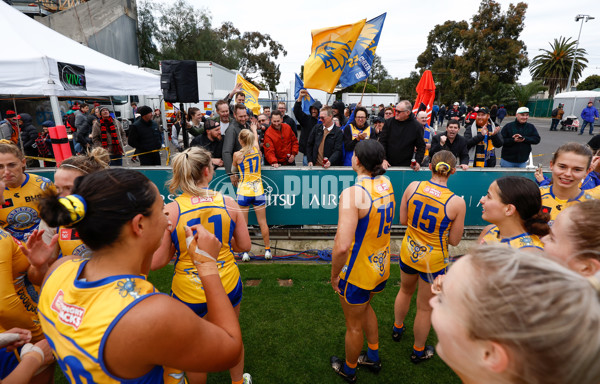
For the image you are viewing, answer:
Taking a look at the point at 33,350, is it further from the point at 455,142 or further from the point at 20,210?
the point at 455,142

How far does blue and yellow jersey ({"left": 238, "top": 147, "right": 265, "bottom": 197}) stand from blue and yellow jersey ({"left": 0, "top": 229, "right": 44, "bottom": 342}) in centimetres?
329

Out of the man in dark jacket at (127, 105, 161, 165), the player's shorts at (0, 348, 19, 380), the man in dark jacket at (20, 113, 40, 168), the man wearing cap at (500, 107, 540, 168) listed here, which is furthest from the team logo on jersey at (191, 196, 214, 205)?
the man in dark jacket at (20, 113, 40, 168)

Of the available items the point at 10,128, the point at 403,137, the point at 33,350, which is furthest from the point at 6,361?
the point at 10,128

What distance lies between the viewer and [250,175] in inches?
211

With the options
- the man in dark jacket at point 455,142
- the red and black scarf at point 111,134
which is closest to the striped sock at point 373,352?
the man in dark jacket at point 455,142

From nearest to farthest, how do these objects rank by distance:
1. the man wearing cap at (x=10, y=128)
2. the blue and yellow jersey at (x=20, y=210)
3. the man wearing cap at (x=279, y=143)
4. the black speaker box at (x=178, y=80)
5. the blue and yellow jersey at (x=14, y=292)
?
the blue and yellow jersey at (x=14, y=292) → the blue and yellow jersey at (x=20, y=210) → the black speaker box at (x=178, y=80) → the man wearing cap at (x=279, y=143) → the man wearing cap at (x=10, y=128)

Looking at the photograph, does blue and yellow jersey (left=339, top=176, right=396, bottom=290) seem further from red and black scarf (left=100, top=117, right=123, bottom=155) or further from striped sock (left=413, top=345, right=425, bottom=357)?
red and black scarf (left=100, top=117, right=123, bottom=155)

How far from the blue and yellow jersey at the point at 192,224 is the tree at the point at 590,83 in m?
60.1

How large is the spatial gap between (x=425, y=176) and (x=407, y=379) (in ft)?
11.6

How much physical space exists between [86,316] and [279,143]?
17.9ft

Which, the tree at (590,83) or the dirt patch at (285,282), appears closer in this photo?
the dirt patch at (285,282)

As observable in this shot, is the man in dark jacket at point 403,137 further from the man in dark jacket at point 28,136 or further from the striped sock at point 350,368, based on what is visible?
the man in dark jacket at point 28,136

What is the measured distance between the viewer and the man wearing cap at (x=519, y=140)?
21.9ft

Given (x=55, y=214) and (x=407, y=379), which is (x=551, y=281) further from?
(x=407, y=379)
